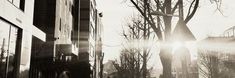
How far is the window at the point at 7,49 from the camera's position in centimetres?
1166

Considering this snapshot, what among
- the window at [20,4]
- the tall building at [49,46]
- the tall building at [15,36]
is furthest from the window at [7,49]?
the tall building at [49,46]

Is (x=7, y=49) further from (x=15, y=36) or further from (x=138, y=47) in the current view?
(x=138, y=47)

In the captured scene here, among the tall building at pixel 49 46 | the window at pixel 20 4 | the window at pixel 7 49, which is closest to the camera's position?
the window at pixel 7 49

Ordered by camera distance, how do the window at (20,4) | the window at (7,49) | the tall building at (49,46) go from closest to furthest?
1. the window at (7,49)
2. the window at (20,4)
3. the tall building at (49,46)

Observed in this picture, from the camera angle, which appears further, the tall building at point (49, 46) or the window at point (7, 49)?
the tall building at point (49, 46)

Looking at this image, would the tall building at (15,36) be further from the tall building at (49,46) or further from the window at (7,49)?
the tall building at (49,46)

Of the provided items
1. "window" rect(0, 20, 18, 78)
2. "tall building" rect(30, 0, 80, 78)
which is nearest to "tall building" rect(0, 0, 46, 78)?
"window" rect(0, 20, 18, 78)

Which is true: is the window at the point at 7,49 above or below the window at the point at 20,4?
below

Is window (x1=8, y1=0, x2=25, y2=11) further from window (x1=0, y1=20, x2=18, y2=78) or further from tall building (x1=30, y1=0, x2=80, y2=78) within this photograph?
tall building (x1=30, y1=0, x2=80, y2=78)

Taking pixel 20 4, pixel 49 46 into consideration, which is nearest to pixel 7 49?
pixel 20 4

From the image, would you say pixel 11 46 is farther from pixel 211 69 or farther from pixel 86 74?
pixel 211 69

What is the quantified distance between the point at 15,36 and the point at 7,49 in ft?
3.48

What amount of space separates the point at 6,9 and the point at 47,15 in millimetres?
9060

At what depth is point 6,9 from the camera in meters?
11.5
